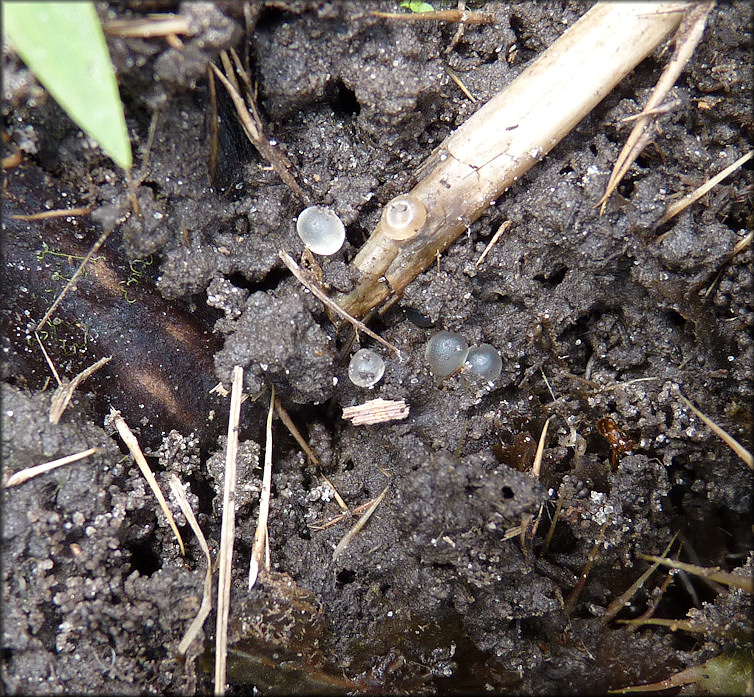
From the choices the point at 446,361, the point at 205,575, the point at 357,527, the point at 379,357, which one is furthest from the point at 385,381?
the point at 205,575

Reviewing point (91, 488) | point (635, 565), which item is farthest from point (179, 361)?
point (635, 565)

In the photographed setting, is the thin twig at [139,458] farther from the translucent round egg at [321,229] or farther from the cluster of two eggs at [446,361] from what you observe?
the translucent round egg at [321,229]

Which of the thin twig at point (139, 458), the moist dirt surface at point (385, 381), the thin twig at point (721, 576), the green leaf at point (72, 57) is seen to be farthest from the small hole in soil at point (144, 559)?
the thin twig at point (721, 576)

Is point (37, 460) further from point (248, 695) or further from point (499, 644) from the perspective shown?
point (499, 644)

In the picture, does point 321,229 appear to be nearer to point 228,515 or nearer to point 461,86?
point 461,86

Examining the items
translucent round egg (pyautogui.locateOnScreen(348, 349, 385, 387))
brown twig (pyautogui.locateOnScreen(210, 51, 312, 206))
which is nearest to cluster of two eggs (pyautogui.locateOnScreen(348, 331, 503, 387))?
translucent round egg (pyautogui.locateOnScreen(348, 349, 385, 387))

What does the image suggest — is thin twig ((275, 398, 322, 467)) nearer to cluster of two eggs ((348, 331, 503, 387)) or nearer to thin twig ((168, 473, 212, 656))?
cluster of two eggs ((348, 331, 503, 387))

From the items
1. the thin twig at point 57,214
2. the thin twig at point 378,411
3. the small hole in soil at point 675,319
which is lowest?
the small hole in soil at point 675,319
